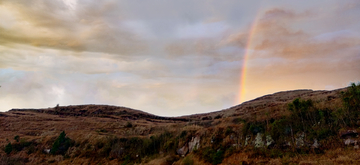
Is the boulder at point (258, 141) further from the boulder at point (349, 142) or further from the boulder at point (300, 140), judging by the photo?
the boulder at point (349, 142)

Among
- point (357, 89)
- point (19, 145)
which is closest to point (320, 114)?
point (357, 89)

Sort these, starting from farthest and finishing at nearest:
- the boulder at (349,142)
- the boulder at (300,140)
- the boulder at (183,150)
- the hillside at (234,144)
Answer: the boulder at (183,150) < the boulder at (300,140) < the hillside at (234,144) < the boulder at (349,142)

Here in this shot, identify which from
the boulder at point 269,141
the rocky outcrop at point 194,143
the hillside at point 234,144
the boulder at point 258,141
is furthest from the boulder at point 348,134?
the rocky outcrop at point 194,143

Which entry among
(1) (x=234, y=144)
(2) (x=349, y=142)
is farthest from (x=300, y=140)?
(1) (x=234, y=144)

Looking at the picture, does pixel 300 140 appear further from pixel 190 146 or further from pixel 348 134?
pixel 190 146

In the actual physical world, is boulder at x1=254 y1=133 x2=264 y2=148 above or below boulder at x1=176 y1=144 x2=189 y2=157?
above

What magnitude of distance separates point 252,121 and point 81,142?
25561 mm

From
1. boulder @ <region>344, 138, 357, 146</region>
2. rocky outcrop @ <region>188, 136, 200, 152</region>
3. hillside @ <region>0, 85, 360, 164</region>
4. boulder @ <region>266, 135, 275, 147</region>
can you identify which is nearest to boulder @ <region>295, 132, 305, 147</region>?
hillside @ <region>0, 85, 360, 164</region>

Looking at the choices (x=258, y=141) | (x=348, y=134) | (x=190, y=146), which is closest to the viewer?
(x=348, y=134)

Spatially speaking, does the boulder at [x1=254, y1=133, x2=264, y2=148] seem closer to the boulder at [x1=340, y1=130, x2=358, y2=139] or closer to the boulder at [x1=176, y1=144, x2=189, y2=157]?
the boulder at [x1=340, y1=130, x2=358, y2=139]

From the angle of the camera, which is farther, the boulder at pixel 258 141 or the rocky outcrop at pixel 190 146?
the rocky outcrop at pixel 190 146

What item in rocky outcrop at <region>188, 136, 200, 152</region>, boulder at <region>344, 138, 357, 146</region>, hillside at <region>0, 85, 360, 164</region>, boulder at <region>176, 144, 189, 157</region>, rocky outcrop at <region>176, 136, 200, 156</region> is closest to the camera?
boulder at <region>344, 138, 357, 146</region>

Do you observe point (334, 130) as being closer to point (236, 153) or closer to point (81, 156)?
point (236, 153)

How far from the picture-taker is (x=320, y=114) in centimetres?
1677
